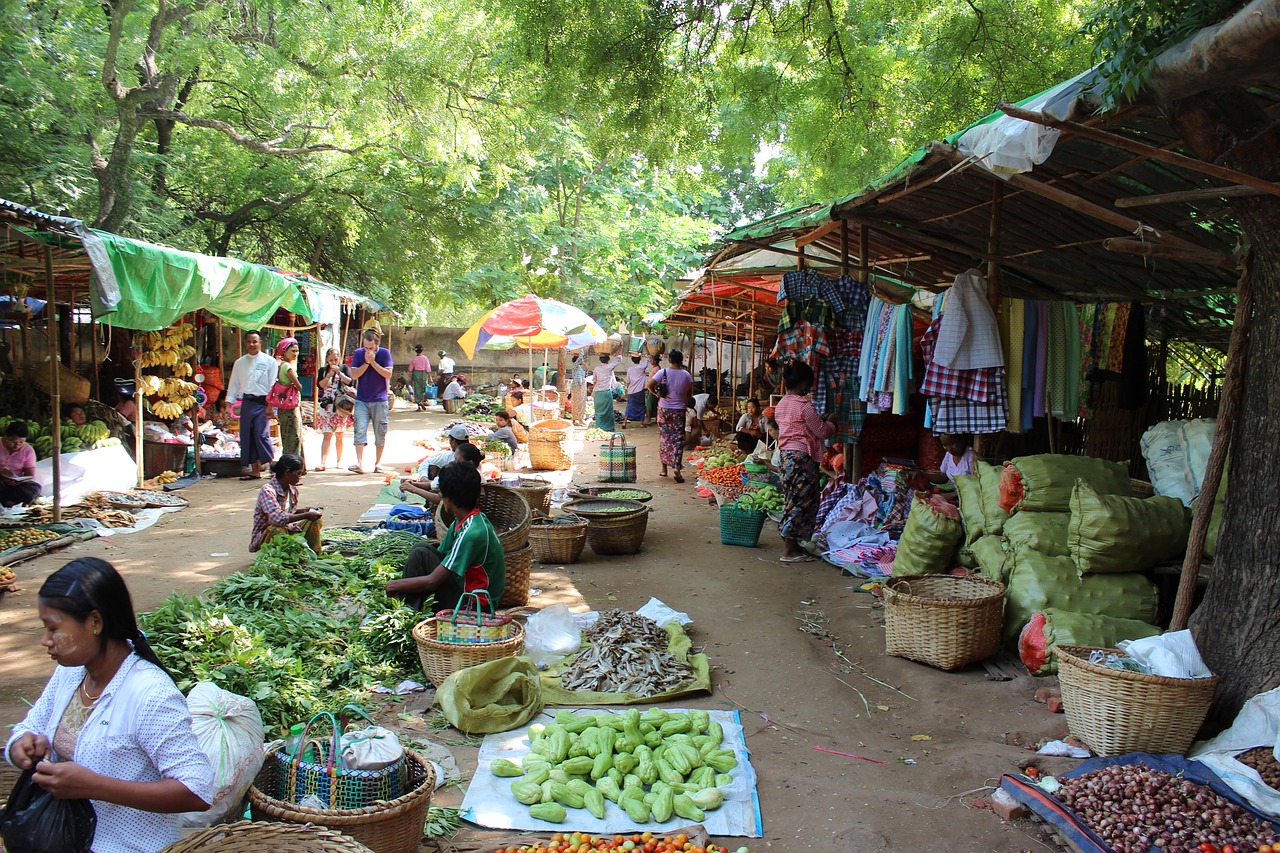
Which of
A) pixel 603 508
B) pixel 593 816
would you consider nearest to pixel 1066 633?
pixel 593 816

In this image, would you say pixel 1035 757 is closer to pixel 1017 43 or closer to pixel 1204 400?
pixel 1204 400

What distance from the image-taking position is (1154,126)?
4617mm

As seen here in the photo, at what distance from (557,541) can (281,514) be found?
237cm

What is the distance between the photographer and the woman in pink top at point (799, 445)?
26.1ft

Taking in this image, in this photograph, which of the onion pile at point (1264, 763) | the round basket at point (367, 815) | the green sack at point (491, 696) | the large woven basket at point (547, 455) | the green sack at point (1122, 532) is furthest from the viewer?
the large woven basket at point (547, 455)

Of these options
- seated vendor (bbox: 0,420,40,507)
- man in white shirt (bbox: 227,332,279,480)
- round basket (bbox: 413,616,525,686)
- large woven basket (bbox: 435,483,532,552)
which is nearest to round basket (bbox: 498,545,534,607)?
large woven basket (bbox: 435,483,532,552)

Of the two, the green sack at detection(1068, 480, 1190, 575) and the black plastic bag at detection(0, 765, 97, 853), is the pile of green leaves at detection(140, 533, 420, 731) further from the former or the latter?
the green sack at detection(1068, 480, 1190, 575)

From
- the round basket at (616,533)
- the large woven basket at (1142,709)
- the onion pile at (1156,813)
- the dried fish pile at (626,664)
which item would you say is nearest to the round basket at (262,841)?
the dried fish pile at (626,664)

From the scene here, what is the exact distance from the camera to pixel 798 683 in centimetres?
520

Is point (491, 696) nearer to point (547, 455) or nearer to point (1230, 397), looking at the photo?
point (1230, 397)

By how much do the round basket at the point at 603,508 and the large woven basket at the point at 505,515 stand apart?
1256 mm

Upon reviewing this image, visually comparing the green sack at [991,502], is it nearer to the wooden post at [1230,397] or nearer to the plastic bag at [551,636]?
the wooden post at [1230,397]

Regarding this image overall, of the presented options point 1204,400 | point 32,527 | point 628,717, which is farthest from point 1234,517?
point 32,527

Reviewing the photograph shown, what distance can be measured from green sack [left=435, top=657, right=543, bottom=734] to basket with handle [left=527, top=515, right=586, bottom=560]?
3.19m
